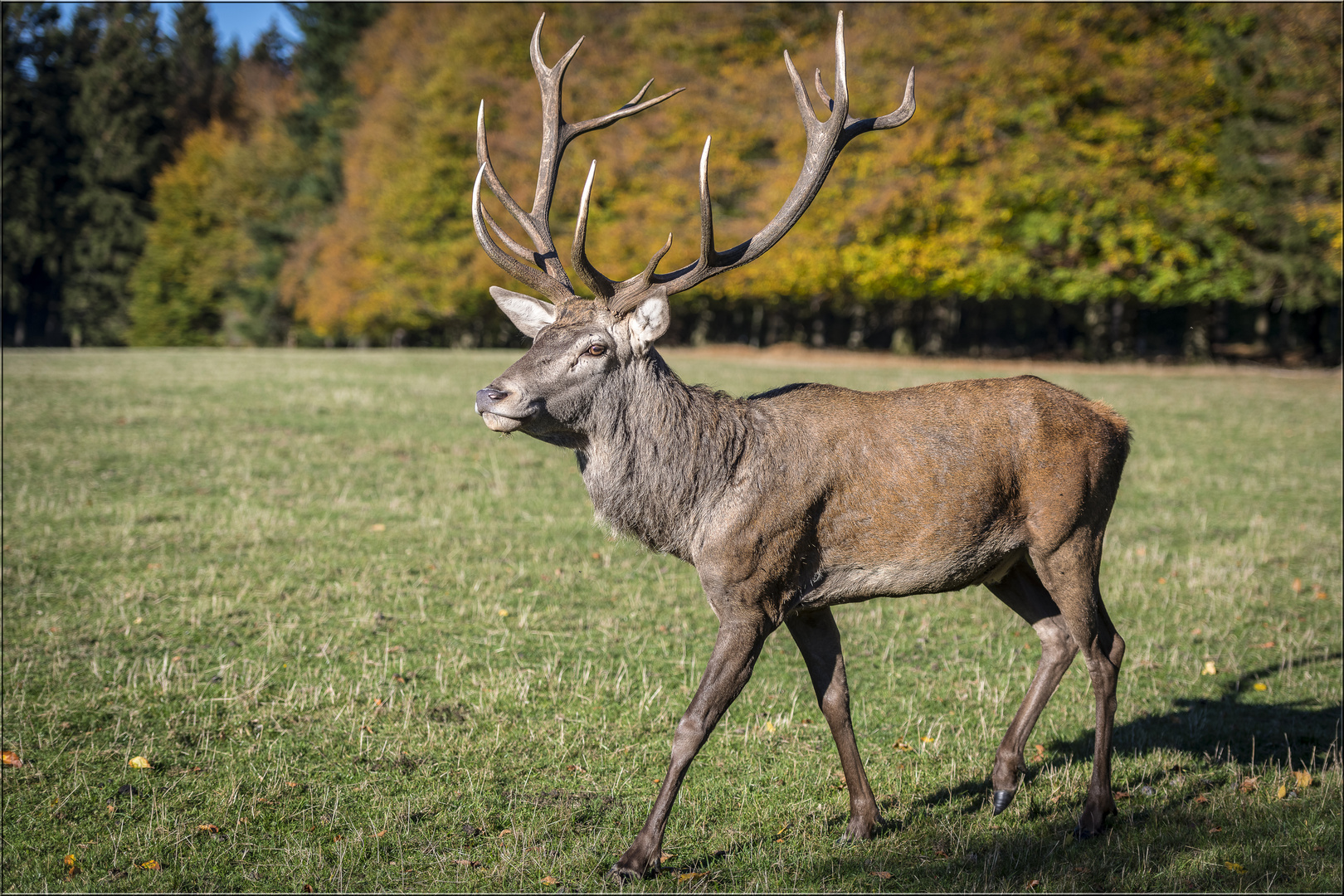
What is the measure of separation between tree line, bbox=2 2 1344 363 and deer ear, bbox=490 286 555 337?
87.8 feet

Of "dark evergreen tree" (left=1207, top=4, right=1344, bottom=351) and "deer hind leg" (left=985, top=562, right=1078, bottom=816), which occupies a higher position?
"dark evergreen tree" (left=1207, top=4, right=1344, bottom=351)

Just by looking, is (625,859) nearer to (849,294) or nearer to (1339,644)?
(1339,644)

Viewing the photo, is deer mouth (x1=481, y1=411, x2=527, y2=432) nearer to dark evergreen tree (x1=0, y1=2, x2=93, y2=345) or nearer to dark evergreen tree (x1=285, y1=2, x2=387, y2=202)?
dark evergreen tree (x1=285, y1=2, x2=387, y2=202)

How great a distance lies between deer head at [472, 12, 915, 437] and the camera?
14.7 ft

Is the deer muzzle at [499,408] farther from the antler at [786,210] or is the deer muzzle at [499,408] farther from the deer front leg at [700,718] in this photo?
the deer front leg at [700,718]

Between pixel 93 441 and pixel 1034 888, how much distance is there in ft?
47.3

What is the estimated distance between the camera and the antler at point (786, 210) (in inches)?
185

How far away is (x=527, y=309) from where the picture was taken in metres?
4.88

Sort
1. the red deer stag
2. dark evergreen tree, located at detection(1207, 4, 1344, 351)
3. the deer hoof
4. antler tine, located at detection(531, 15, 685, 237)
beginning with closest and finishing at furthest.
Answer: the deer hoof → the red deer stag → antler tine, located at detection(531, 15, 685, 237) → dark evergreen tree, located at detection(1207, 4, 1344, 351)

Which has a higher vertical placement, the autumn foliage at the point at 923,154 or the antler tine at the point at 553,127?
the autumn foliage at the point at 923,154

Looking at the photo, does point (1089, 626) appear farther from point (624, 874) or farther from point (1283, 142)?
point (1283, 142)

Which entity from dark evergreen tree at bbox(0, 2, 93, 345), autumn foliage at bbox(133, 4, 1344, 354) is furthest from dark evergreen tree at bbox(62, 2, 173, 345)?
autumn foliage at bbox(133, 4, 1344, 354)

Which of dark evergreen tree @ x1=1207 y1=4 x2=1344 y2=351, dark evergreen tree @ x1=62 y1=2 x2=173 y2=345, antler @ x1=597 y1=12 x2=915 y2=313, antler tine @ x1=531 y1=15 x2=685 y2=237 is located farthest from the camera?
dark evergreen tree @ x1=62 y1=2 x2=173 y2=345

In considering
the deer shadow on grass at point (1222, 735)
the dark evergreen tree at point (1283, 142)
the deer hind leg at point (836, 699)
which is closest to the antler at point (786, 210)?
the deer hind leg at point (836, 699)
